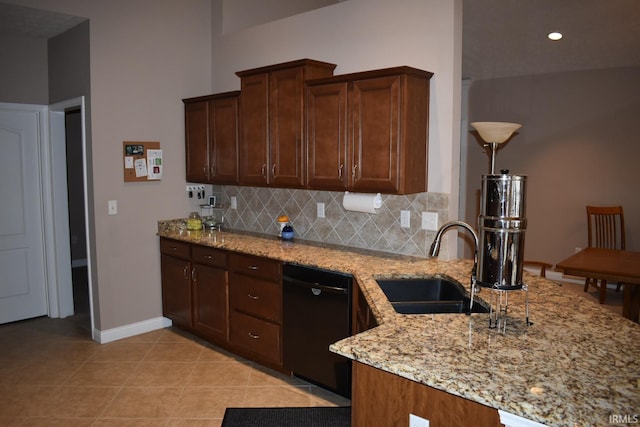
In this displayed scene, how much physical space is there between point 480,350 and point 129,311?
141 inches

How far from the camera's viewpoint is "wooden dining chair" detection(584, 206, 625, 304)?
5812 mm

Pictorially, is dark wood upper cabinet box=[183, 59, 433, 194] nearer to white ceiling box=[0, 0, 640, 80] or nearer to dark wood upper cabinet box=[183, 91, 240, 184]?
dark wood upper cabinet box=[183, 91, 240, 184]

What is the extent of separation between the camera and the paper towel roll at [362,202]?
11.5 ft

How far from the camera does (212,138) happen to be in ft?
14.6

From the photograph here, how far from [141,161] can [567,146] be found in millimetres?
5118

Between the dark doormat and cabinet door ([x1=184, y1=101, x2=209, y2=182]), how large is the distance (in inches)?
88.8

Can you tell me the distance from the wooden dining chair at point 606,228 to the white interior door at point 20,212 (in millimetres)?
6116

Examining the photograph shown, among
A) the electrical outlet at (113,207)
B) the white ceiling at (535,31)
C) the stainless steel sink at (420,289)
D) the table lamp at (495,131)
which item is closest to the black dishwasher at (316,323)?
the stainless steel sink at (420,289)

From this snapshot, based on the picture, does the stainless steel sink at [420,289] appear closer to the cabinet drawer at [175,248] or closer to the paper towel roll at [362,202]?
the paper towel roll at [362,202]

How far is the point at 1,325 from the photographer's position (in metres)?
4.68

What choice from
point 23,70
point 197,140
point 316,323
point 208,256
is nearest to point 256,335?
point 316,323

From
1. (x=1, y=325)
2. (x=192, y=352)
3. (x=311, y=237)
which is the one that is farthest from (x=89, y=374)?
(x=311, y=237)

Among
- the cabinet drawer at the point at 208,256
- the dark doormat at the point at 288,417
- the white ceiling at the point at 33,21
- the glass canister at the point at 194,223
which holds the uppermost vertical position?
the white ceiling at the point at 33,21

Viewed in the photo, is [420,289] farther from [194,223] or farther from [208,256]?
[194,223]
